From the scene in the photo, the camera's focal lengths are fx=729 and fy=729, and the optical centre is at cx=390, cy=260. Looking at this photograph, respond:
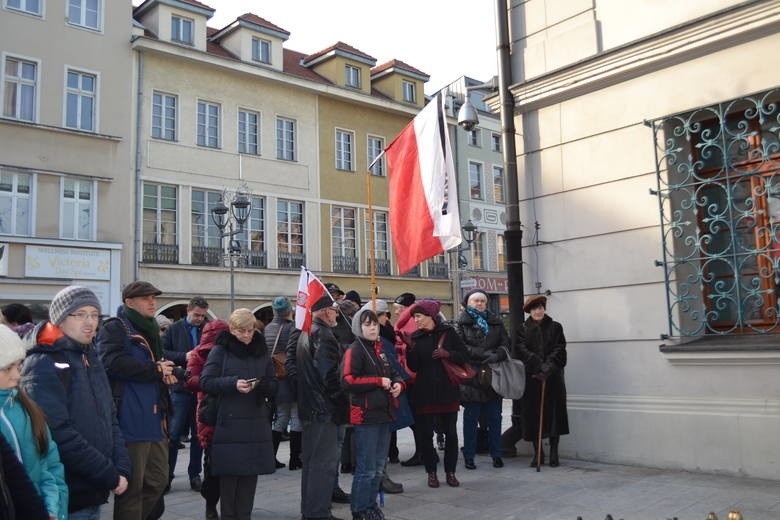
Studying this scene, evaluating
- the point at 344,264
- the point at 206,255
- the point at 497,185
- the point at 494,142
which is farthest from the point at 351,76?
the point at 206,255

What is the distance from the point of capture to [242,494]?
5586 mm

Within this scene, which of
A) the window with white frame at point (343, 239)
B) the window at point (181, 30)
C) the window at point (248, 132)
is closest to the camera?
the window at point (181, 30)

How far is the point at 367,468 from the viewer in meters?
5.96

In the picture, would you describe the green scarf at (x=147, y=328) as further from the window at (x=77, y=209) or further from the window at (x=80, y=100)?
the window at (x=80, y=100)

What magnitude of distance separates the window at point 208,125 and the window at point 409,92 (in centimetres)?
966

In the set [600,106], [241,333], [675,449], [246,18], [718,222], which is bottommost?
[675,449]

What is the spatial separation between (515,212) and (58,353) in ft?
19.9

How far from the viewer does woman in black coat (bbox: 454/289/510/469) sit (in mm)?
8039

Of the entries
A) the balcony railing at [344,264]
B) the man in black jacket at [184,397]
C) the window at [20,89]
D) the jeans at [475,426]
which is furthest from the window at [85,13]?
the jeans at [475,426]

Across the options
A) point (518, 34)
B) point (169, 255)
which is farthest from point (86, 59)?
point (518, 34)

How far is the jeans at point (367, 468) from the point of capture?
5.92 metres

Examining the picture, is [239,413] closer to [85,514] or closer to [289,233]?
[85,514]

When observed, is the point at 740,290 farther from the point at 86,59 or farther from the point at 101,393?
the point at 86,59

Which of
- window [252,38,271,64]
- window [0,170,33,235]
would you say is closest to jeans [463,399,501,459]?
window [0,170,33,235]
